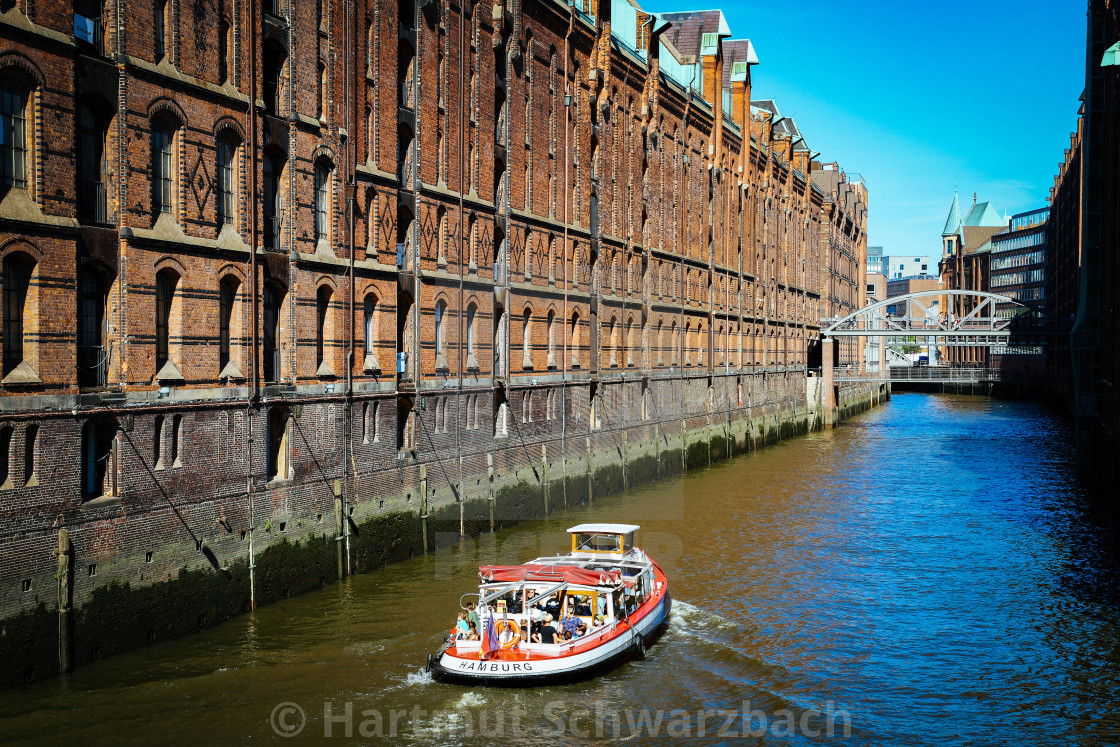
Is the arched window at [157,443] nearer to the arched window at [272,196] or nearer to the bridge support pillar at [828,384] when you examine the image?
the arched window at [272,196]

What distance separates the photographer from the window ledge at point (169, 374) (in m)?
20.5

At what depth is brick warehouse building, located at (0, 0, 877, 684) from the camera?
1778 cm

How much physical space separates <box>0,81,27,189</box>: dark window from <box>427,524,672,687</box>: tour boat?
10.9 m

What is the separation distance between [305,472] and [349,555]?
99.1 inches

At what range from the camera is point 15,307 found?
57.7 ft

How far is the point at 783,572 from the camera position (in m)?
28.8

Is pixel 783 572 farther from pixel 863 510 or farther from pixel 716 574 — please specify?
pixel 863 510

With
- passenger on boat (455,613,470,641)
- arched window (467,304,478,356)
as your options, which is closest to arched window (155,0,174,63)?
passenger on boat (455,613,470,641)

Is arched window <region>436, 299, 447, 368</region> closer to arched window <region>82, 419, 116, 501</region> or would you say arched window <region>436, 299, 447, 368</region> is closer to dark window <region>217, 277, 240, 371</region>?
dark window <region>217, 277, 240, 371</region>

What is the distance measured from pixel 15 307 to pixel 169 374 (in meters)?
3.54

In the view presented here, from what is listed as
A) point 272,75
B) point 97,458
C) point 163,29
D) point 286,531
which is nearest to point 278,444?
point 286,531

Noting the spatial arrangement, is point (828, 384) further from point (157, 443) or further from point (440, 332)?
point (157, 443)

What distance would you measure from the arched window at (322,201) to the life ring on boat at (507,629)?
11158 millimetres

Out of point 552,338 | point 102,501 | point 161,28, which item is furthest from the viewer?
point 552,338
